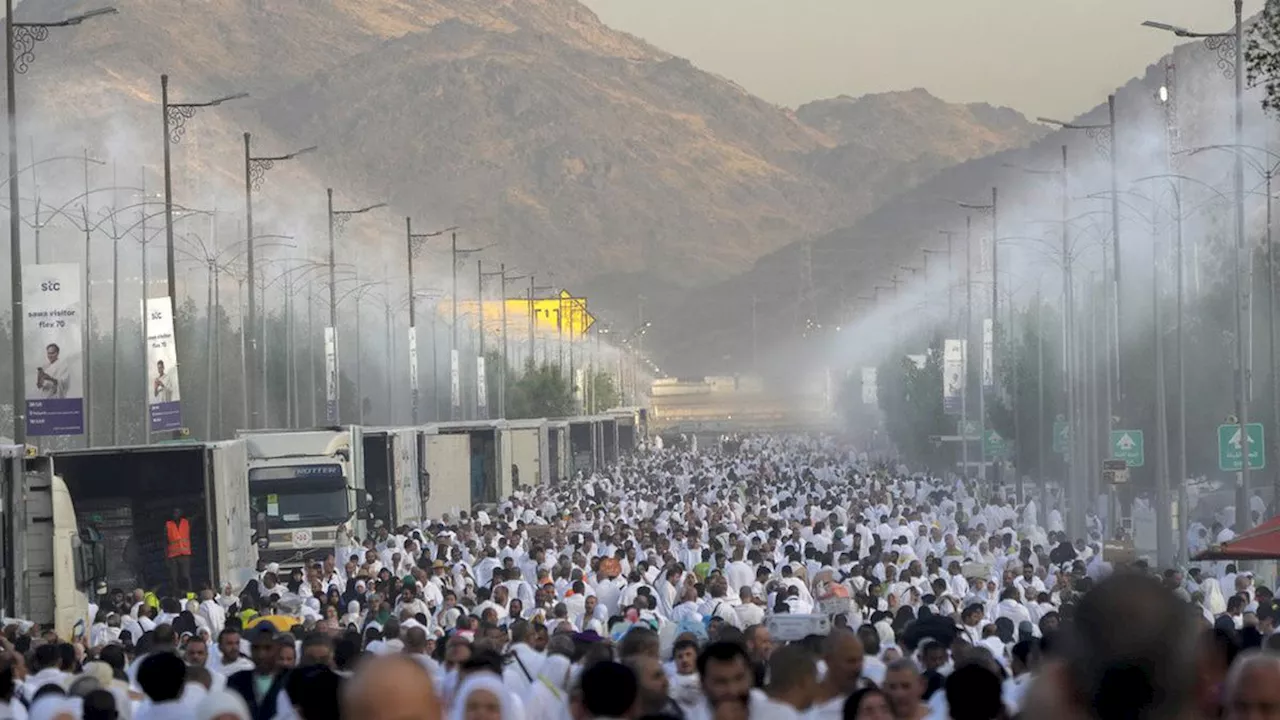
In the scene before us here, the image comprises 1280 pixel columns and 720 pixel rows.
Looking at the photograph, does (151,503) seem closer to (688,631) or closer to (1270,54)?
(1270,54)

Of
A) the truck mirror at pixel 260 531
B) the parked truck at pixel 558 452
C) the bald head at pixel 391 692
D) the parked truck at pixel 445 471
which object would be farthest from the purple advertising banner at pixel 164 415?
the bald head at pixel 391 692

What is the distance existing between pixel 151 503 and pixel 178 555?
126 centimetres

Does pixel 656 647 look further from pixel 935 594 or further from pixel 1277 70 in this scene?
pixel 1277 70

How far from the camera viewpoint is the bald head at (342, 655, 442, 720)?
4926mm

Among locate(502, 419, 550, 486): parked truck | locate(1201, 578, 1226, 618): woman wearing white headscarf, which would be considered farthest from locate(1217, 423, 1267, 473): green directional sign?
locate(502, 419, 550, 486): parked truck

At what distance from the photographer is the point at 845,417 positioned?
527 ft

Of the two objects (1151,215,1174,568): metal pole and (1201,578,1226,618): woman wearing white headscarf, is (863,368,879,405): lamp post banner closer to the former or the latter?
(1151,215,1174,568): metal pole

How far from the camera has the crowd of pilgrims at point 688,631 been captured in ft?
16.3

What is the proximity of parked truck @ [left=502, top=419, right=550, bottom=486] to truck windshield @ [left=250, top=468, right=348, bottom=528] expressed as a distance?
20.1 m

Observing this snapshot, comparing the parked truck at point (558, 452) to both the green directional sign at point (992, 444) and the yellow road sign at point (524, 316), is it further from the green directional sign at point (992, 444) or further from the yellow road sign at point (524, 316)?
the yellow road sign at point (524, 316)

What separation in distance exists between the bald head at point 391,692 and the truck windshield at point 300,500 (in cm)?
3269

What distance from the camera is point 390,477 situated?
43.1 meters

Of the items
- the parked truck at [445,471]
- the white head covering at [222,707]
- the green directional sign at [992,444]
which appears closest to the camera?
the white head covering at [222,707]

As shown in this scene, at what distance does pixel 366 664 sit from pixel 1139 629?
144 centimetres
